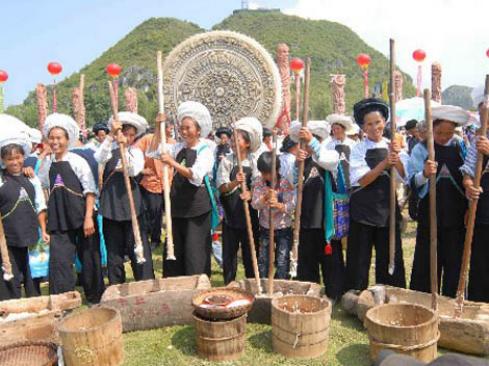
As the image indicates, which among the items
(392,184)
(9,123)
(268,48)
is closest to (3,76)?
(9,123)

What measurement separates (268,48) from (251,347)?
66.7 metres

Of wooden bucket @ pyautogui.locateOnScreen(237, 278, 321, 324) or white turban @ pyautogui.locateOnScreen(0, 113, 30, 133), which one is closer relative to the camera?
wooden bucket @ pyautogui.locateOnScreen(237, 278, 321, 324)

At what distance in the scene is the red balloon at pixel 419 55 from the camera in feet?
41.0

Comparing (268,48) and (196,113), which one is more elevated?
(268,48)

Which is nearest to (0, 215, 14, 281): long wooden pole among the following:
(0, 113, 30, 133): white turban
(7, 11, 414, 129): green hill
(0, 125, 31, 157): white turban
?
(0, 125, 31, 157): white turban

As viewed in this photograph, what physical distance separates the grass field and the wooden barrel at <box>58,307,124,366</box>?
0.87ft

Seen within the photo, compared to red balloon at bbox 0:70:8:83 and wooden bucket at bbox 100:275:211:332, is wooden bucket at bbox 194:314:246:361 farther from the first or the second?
red balloon at bbox 0:70:8:83

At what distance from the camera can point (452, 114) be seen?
12.6 ft

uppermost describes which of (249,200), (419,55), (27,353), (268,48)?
(268,48)

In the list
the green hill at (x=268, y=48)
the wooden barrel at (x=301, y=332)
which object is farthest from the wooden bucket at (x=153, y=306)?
the green hill at (x=268, y=48)

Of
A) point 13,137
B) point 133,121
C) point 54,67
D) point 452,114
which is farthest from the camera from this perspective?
point 54,67

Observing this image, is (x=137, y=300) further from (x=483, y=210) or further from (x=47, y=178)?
(x=483, y=210)

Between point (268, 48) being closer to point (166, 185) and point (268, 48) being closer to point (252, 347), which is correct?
point (166, 185)

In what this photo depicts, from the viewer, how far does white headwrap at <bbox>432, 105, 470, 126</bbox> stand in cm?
382
